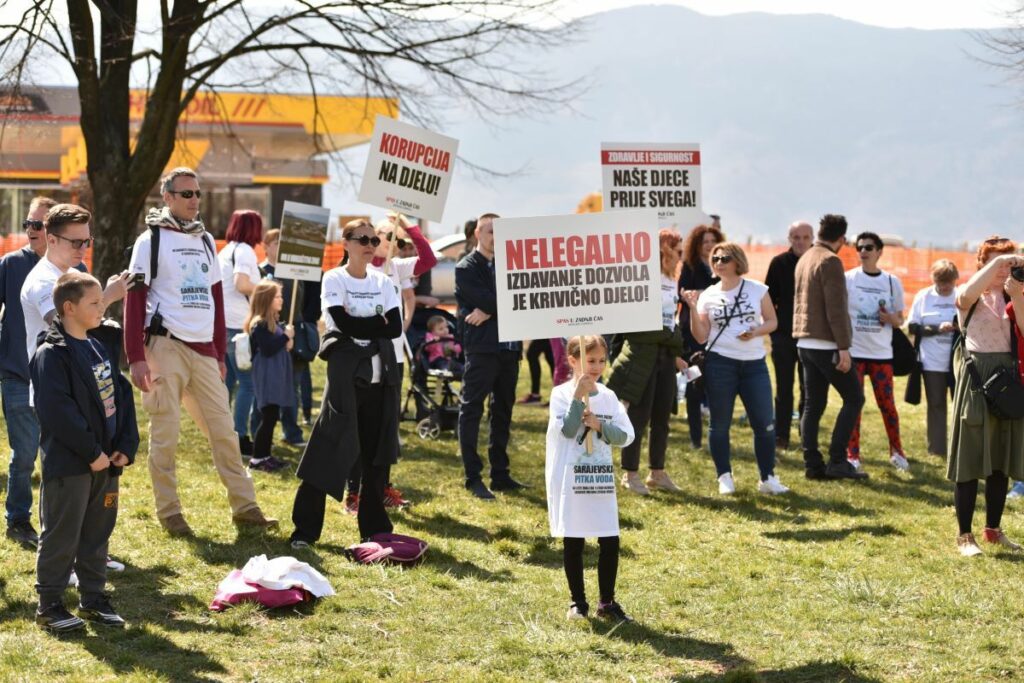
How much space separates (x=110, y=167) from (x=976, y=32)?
11288 millimetres

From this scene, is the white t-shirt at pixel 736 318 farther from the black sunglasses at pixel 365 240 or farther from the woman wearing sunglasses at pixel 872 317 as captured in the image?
the black sunglasses at pixel 365 240

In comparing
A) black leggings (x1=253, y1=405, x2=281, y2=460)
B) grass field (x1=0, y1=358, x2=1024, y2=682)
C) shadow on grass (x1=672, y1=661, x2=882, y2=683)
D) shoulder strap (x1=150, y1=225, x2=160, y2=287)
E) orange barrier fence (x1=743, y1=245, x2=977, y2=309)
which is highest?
orange barrier fence (x1=743, y1=245, x2=977, y2=309)

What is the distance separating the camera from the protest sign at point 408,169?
10484 mm

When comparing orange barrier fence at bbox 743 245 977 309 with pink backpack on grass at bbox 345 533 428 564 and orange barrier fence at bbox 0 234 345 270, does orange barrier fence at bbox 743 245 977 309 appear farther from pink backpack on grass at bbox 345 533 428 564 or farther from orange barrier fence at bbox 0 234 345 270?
pink backpack on grass at bbox 345 533 428 564

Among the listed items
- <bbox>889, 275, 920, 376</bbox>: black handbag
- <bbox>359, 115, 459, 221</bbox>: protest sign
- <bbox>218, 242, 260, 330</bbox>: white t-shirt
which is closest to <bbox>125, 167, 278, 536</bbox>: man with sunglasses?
<bbox>359, 115, 459, 221</bbox>: protest sign

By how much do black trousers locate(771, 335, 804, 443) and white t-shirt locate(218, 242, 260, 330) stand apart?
4.82 meters

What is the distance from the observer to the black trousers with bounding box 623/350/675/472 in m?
10.6

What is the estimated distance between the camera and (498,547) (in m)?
8.58

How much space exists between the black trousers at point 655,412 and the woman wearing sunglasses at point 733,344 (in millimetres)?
317

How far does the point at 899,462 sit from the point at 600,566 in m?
6.01

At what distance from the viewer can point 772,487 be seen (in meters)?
10.8

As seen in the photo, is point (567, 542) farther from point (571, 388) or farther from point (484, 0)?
point (484, 0)

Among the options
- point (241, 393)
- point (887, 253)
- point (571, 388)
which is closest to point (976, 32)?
point (241, 393)

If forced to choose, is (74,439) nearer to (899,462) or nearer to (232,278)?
(232,278)
